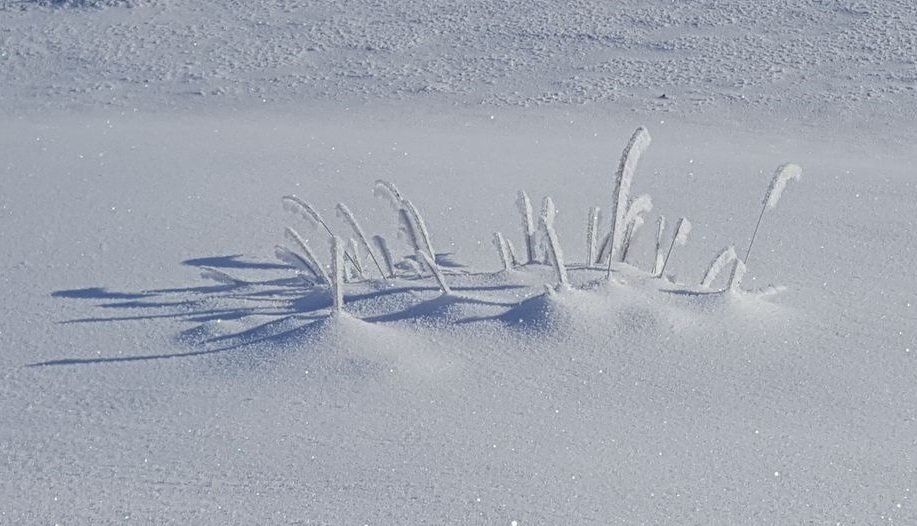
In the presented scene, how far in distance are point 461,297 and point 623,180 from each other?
0.38 m

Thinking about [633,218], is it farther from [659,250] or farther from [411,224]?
[411,224]

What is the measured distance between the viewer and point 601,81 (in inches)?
169

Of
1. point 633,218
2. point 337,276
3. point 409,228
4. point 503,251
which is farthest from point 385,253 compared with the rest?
point 633,218

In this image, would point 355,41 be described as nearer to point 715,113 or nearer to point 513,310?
point 715,113

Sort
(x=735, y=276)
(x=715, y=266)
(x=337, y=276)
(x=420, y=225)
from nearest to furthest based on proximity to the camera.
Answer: (x=337, y=276)
(x=735, y=276)
(x=715, y=266)
(x=420, y=225)

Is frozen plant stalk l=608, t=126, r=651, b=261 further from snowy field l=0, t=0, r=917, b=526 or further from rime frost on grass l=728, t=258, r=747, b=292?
rime frost on grass l=728, t=258, r=747, b=292

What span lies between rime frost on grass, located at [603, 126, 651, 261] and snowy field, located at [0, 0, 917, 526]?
0.34 feet

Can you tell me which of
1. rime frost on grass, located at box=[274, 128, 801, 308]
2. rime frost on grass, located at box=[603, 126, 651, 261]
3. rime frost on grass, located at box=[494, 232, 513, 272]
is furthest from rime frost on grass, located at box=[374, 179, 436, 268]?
rime frost on grass, located at box=[603, 126, 651, 261]

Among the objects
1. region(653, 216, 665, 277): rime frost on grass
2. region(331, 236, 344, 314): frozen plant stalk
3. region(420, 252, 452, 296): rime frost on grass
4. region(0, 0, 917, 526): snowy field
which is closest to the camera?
region(0, 0, 917, 526): snowy field

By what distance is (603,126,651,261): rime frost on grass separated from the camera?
2.20 m

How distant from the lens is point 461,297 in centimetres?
217

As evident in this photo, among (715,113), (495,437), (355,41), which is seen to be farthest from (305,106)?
(495,437)

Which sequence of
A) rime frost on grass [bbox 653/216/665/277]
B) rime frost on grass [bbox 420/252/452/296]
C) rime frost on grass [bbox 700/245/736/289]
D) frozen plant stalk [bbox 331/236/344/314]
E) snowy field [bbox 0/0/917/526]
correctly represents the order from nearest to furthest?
snowy field [bbox 0/0/917/526]
frozen plant stalk [bbox 331/236/344/314]
rime frost on grass [bbox 420/252/452/296]
rime frost on grass [bbox 700/245/736/289]
rime frost on grass [bbox 653/216/665/277]

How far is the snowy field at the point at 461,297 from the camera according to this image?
5.63 ft
